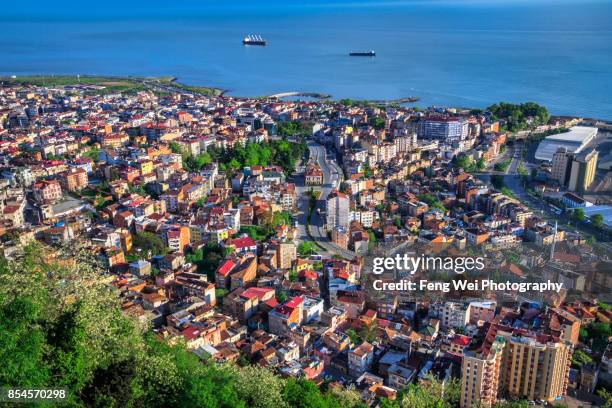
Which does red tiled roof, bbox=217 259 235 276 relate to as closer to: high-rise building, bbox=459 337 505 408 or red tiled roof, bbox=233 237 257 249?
red tiled roof, bbox=233 237 257 249

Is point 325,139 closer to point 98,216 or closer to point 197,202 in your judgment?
point 197,202

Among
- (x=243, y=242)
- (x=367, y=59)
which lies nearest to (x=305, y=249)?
(x=243, y=242)

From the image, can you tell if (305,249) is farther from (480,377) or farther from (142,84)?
(142,84)

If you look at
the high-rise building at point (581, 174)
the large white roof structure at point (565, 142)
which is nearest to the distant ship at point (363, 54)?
the large white roof structure at point (565, 142)

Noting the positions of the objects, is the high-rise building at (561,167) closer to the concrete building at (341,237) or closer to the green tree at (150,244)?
the concrete building at (341,237)

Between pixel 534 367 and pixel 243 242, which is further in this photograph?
pixel 243 242

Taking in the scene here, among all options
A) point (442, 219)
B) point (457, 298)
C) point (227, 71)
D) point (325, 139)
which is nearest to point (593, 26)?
point (227, 71)
